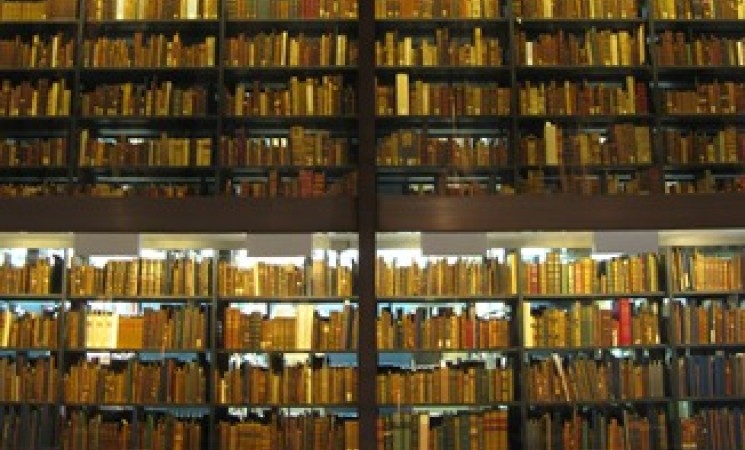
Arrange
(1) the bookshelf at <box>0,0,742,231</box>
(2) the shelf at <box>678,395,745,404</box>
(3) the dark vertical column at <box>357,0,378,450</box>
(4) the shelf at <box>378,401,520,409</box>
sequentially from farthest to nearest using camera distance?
1. (1) the bookshelf at <box>0,0,742,231</box>
2. (2) the shelf at <box>678,395,745,404</box>
3. (4) the shelf at <box>378,401,520,409</box>
4. (3) the dark vertical column at <box>357,0,378,450</box>

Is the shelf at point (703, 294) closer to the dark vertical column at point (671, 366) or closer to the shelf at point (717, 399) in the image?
the dark vertical column at point (671, 366)

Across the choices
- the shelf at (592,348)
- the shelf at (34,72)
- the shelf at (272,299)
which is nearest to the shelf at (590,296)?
the shelf at (592,348)

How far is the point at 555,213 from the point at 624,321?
947 mm

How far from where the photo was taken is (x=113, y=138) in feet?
15.8

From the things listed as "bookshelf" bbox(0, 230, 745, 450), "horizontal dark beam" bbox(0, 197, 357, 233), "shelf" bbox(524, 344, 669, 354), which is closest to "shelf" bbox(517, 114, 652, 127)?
"bookshelf" bbox(0, 230, 745, 450)

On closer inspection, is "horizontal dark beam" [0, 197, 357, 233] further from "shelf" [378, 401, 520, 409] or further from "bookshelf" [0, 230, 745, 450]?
"shelf" [378, 401, 520, 409]

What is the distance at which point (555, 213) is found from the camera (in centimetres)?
411

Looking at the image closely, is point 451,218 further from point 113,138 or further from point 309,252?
point 113,138

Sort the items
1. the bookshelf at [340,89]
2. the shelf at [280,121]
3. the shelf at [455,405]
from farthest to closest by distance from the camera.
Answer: the shelf at [280,121], the bookshelf at [340,89], the shelf at [455,405]

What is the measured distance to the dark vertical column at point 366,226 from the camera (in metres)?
3.81

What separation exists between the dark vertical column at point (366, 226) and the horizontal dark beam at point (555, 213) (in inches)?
4.7

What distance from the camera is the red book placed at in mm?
4656

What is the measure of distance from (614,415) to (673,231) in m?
1.05

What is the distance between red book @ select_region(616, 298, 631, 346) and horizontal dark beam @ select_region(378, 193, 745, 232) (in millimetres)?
702
